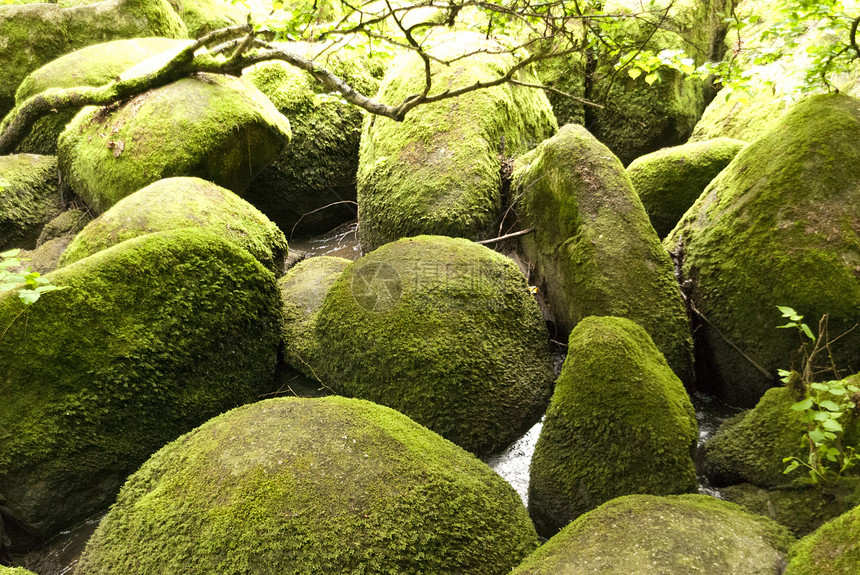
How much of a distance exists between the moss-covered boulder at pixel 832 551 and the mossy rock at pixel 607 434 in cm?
74

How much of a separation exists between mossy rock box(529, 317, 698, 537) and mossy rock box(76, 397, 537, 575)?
10.8 inches

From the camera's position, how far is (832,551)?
184cm

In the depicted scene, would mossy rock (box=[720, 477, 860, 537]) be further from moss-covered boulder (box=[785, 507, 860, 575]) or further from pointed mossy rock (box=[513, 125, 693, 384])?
pointed mossy rock (box=[513, 125, 693, 384])

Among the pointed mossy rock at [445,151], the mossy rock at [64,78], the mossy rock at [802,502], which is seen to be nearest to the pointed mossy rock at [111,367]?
the pointed mossy rock at [445,151]

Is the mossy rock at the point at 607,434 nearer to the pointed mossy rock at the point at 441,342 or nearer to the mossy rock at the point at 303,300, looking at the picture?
the pointed mossy rock at the point at 441,342

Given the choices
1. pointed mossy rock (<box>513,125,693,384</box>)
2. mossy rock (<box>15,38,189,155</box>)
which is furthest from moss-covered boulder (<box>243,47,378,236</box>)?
pointed mossy rock (<box>513,125,693,384</box>)

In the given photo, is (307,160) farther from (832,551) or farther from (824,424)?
(832,551)

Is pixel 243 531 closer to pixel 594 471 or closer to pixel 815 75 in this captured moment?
pixel 594 471

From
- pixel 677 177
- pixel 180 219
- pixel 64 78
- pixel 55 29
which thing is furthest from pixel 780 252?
pixel 55 29

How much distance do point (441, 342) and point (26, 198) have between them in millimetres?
5217

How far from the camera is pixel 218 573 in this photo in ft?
7.00

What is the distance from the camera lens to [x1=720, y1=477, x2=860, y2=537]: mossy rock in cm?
237

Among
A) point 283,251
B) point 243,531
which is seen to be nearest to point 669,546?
point 243,531

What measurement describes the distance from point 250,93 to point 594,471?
16.6 ft
